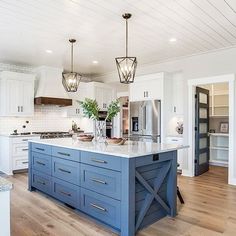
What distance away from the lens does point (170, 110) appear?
5.70 m

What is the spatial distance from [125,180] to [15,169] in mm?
3926

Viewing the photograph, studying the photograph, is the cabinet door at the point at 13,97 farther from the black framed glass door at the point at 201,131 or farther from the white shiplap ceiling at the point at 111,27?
the black framed glass door at the point at 201,131

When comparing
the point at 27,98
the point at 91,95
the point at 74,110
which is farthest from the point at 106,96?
the point at 27,98

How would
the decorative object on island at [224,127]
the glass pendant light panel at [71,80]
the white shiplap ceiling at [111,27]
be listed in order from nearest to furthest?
the white shiplap ceiling at [111,27] < the glass pendant light panel at [71,80] < the decorative object on island at [224,127]

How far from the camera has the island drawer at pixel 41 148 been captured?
359 centimetres

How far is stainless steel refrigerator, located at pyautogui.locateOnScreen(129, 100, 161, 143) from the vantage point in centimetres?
553

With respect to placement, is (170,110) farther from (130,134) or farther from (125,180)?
(125,180)

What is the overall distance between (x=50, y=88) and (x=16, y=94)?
850 millimetres

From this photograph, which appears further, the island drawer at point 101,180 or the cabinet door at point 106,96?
the cabinet door at point 106,96

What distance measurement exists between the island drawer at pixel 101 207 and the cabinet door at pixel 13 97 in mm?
3549

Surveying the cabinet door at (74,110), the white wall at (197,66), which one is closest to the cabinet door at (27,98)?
the cabinet door at (74,110)

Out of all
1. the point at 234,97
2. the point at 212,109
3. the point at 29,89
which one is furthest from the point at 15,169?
the point at 212,109

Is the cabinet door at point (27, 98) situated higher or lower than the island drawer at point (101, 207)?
higher

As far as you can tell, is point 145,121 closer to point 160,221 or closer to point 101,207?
point 160,221
